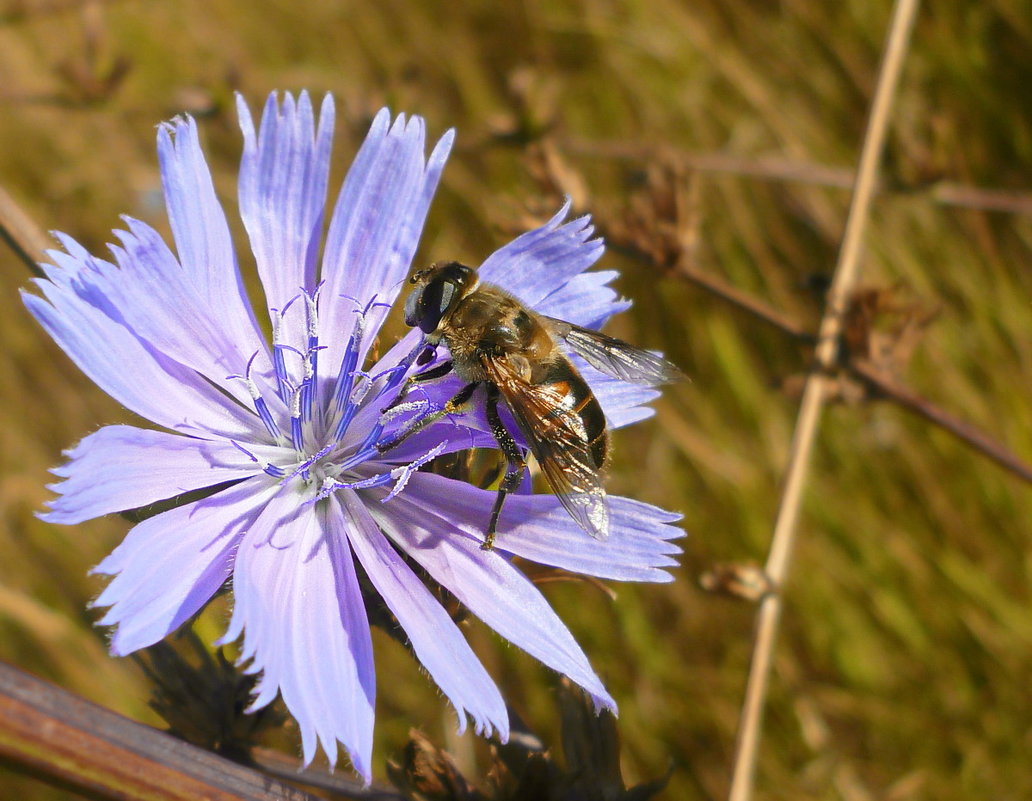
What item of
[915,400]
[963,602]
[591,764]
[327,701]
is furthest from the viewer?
[963,602]

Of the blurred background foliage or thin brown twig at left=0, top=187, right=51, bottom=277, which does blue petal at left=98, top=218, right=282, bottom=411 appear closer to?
thin brown twig at left=0, top=187, right=51, bottom=277

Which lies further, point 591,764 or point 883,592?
point 883,592

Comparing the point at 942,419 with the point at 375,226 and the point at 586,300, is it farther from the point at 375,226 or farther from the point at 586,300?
the point at 375,226

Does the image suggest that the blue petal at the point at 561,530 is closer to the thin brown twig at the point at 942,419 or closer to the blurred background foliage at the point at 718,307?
the thin brown twig at the point at 942,419

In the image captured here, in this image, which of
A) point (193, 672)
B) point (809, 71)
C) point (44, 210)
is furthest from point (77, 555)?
point (809, 71)

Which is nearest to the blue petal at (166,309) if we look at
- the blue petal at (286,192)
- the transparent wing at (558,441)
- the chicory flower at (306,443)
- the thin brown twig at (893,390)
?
the chicory flower at (306,443)

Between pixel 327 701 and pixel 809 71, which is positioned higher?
pixel 809 71

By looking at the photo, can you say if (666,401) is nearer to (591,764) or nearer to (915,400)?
(915,400)

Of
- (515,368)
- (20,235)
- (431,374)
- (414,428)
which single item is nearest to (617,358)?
A: (515,368)
